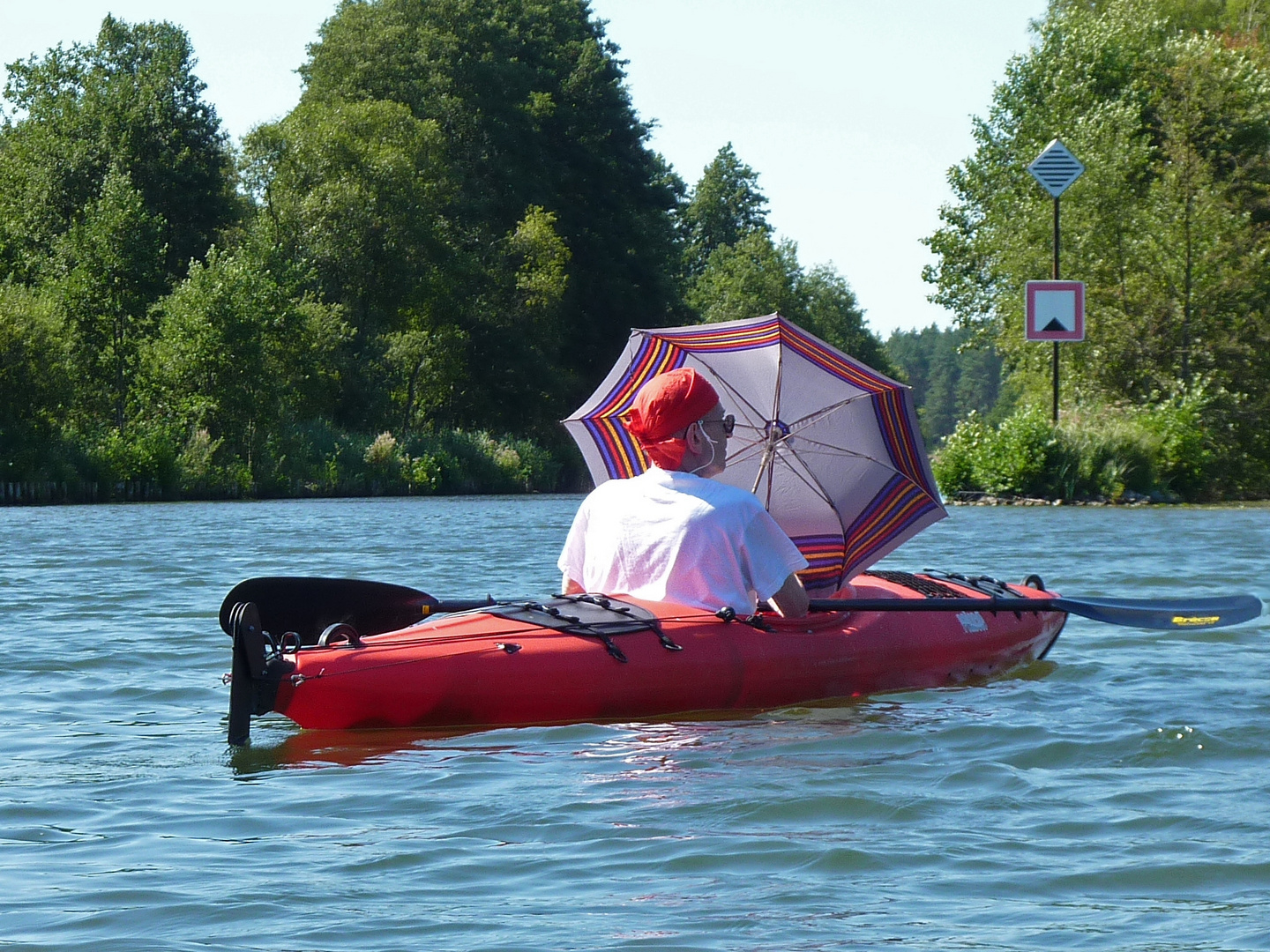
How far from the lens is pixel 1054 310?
24953 mm

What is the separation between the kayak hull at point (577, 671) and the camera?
223 inches

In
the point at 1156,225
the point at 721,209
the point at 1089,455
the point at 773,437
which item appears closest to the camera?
the point at 773,437

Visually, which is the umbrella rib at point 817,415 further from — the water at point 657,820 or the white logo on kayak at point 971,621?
the water at point 657,820

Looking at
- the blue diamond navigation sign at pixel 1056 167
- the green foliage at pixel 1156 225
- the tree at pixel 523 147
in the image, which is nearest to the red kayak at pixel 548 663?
the blue diamond navigation sign at pixel 1056 167

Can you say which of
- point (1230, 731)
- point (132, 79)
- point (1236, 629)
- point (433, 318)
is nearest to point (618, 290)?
point (433, 318)

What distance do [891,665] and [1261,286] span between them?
24332 mm

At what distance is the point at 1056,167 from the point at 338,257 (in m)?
19.5

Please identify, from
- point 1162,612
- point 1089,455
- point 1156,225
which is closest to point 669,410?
point 1162,612

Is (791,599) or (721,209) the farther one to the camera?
(721,209)

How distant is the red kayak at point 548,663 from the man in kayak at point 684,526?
4.6 inches

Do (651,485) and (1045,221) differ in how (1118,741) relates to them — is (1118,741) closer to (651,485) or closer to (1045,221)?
(651,485)

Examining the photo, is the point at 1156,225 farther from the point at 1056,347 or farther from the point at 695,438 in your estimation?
the point at 695,438

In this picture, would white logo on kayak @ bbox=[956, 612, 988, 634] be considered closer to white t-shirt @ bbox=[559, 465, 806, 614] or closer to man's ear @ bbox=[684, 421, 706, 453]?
white t-shirt @ bbox=[559, 465, 806, 614]

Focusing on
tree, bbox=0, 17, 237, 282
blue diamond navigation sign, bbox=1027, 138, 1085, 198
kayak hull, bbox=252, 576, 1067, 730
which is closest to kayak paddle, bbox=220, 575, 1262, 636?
kayak hull, bbox=252, 576, 1067, 730
